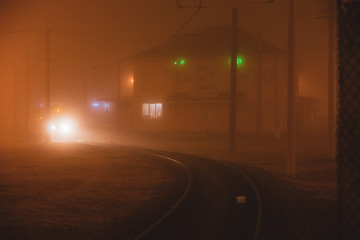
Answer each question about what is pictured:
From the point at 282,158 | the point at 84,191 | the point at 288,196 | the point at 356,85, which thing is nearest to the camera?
the point at 356,85

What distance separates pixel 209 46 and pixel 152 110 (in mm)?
9284

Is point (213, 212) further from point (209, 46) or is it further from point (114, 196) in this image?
point (209, 46)

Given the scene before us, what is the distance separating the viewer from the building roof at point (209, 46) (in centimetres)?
3691

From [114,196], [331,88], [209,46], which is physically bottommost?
[114,196]

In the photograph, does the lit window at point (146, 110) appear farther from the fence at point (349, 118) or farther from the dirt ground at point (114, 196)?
the fence at point (349, 118)

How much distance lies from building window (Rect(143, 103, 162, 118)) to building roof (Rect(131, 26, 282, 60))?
517 centimetres

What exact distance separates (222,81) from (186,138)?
670cm

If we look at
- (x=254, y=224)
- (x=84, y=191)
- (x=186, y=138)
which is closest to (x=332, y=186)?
(x=254, y=224)

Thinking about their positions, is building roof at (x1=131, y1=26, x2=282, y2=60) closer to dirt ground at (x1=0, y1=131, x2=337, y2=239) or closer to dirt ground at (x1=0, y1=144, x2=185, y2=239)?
dirt ground at (x1=0, y1=131, x2=337, y2=239)

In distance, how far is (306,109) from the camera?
4031 cm

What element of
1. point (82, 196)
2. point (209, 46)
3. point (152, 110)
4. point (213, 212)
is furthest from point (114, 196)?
point (209, 46)

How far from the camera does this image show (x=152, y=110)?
38.6m

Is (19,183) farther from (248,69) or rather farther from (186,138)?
(248,69)

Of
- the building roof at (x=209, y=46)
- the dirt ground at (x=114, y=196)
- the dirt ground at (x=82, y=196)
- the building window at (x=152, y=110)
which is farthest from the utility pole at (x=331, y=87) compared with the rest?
the building window at (x=152, y=110)
